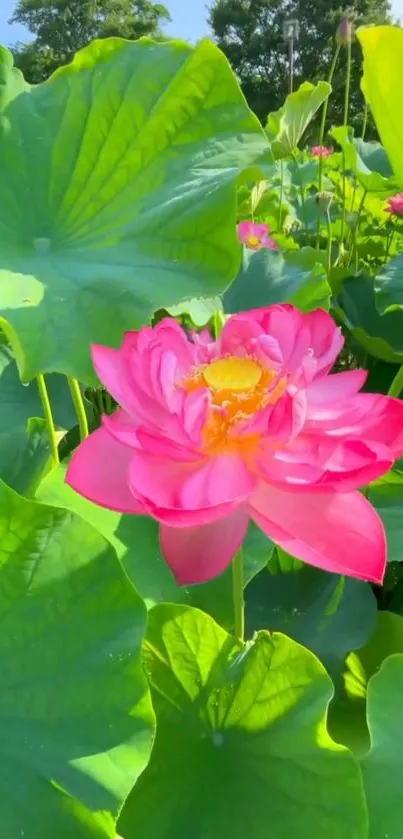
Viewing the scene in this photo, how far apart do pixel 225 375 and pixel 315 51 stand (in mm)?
15913

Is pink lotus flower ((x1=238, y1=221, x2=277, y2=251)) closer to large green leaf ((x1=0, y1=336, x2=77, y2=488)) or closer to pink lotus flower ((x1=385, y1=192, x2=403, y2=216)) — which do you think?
pink lotus flower ((x1=385, y1=192, x2=403, y2=216))

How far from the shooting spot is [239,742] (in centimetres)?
52

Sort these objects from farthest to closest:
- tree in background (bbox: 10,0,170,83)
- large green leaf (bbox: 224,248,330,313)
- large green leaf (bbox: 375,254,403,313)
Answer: tree in background (bbox: 10,0,170,83) < large green leaf (bbox: 375,254,403,313) < large green leaf (bbox: 224,248,330,313)

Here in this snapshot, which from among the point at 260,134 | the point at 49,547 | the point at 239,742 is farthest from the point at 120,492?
the point at 260,134

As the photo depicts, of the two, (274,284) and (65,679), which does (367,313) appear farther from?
(65,679)

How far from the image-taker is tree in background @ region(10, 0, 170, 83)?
21203mm

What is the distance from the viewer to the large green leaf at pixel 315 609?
72cm

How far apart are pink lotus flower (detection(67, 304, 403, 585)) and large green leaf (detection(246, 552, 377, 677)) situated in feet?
1.02

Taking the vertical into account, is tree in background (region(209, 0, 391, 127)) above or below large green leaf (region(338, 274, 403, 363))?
above

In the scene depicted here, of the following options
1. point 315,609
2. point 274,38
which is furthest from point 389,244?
point 274,38

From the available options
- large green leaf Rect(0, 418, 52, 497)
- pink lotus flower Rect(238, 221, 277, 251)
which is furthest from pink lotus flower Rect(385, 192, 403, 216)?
large green leaf Rect(0, 418, 52, 497)

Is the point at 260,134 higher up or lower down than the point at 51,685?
higher up

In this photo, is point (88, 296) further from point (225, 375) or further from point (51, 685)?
point (51, 685)

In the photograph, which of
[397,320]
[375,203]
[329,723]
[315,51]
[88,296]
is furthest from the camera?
[315,51]
